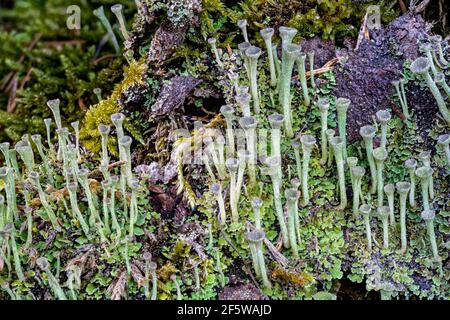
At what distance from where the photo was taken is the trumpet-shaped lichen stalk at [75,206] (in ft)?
6.44

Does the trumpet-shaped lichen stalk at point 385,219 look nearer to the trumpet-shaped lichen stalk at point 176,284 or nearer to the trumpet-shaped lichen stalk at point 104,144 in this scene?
the trumpet-shaped lichen stalk at point 176,284

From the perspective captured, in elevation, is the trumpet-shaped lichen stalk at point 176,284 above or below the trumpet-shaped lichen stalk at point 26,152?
below

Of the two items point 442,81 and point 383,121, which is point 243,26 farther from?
point 442,81

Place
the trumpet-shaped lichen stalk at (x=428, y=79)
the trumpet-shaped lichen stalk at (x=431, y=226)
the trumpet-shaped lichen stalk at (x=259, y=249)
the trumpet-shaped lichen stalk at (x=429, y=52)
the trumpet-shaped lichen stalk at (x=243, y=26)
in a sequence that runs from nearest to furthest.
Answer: the trumpet-shaped lichen stalk at (x=259, y=249), the trumpet-shaped lichen stalk at (x=431, y=226), the trumpet-shaped lichen stalk at (x=428, y=79), the trumpet-shaped lichen stalk at (x=429, y=52), the trumpet-shaped lichen stalk at (x=243, y=26)

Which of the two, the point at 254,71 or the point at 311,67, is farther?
the point at 311,67

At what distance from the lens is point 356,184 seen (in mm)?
1992

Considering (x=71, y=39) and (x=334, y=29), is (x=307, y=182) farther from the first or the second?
(x=71, y=39)

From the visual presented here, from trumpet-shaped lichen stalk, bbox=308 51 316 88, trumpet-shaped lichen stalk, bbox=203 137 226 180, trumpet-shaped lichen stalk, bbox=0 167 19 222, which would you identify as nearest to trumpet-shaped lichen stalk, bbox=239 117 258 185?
trumpet-shaped lichen stalk, bbox=203 137 226 180

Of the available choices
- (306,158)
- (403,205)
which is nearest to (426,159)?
(403,205)

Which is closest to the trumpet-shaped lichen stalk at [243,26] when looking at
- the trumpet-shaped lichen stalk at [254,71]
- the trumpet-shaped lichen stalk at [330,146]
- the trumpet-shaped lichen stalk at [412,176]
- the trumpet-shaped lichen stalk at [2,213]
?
the trumpet-shaped lichen stalk at [254,71]

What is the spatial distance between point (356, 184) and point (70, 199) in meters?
1.06

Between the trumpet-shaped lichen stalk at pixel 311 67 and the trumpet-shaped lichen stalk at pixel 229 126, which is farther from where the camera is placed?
the trumpet-shaped lichen stalk at pixel 311 67
